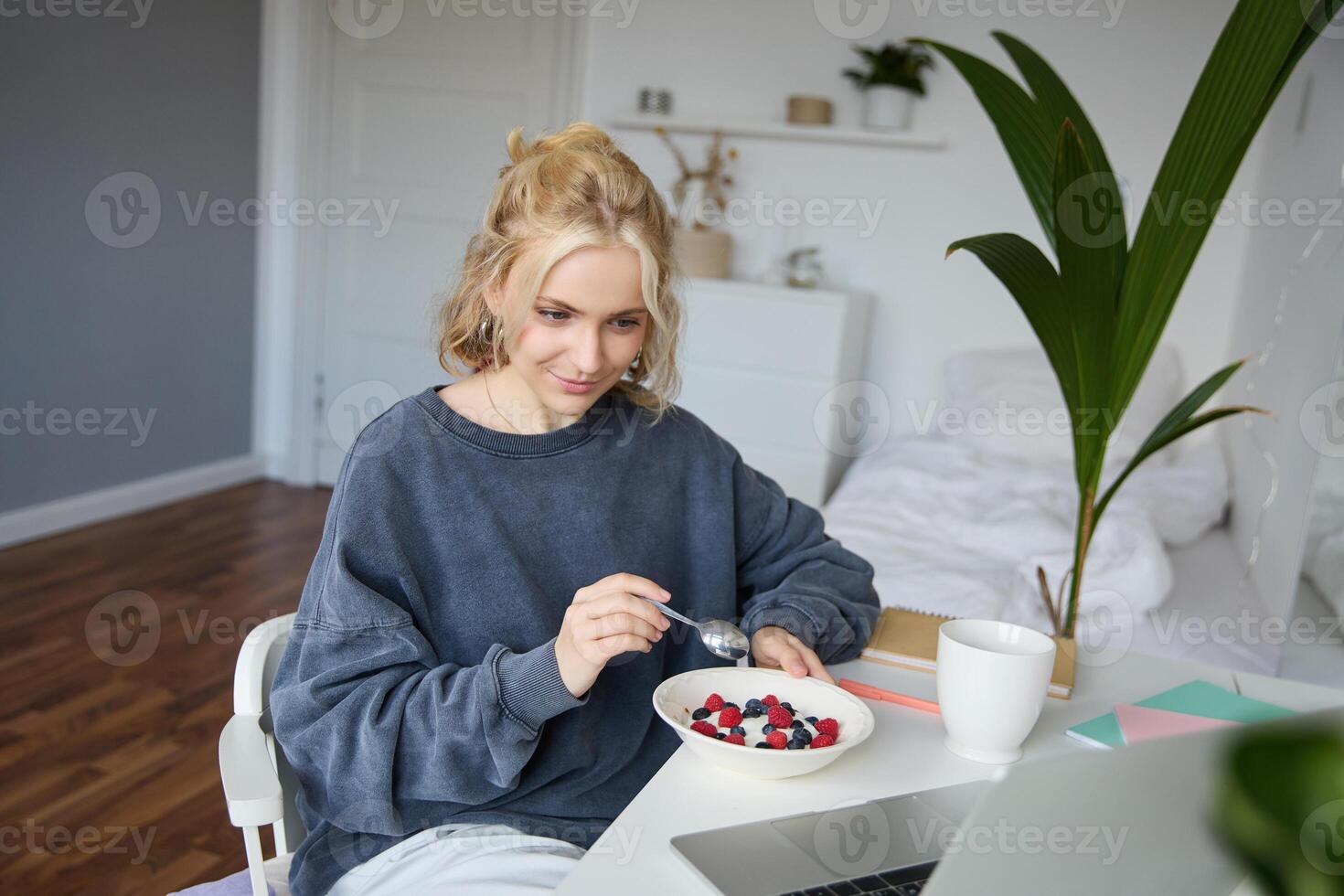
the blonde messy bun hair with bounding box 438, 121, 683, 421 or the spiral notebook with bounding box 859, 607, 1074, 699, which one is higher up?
the blonde messy bun hair with bounding box 438, 121, 683, 421

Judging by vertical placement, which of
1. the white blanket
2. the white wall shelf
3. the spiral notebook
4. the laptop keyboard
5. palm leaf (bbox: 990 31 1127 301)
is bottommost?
the white blanket

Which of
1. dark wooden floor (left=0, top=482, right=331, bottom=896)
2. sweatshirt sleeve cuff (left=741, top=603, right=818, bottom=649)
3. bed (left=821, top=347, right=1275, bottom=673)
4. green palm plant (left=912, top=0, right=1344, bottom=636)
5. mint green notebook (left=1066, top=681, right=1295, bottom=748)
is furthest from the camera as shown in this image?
bed (left=821, top=347, right=1275, bottom=673)

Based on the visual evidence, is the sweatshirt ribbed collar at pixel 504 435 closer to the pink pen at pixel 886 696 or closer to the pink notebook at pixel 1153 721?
the pink pen at pixel 886 696

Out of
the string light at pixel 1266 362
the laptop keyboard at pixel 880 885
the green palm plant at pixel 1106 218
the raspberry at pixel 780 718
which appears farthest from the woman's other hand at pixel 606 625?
the string light at pixel 1266 362

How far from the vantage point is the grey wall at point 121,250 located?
3264 mm

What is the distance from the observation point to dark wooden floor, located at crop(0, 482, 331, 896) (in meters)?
1.92

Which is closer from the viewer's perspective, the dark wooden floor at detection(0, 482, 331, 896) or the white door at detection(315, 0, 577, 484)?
the dark wooden floor at detection(0, 482, 331, 896)

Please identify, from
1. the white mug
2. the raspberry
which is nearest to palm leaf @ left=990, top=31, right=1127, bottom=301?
the white mug

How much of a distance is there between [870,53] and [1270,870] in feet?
12.4

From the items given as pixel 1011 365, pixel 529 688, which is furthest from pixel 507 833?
pixel 1011 365

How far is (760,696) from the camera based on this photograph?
98 cm

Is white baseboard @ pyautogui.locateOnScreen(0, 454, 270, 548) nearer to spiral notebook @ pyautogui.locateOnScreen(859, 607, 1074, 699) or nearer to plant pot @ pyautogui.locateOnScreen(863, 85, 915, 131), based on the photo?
plant pot @ pyautogui.locateOnScreen(863, 85, 915, 131)

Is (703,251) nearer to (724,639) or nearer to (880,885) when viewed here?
(724,639)

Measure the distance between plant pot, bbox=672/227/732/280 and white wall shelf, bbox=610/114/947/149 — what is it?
1.23ft
